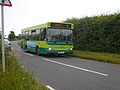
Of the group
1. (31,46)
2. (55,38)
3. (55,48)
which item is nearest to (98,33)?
(55,38)

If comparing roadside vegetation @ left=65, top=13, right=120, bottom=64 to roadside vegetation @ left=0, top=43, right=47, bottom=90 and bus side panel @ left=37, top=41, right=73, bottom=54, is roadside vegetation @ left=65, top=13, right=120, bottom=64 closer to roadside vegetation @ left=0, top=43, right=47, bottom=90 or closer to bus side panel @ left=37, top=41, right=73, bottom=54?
bus side panel @ left=37, top=41, right=73, bottom=54

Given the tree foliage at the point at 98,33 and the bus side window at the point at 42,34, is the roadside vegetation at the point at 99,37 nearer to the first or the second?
the tree foliage at the point at 98,33

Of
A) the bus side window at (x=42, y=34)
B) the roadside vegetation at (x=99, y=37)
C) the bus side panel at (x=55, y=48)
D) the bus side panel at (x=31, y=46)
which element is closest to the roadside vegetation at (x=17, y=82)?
the roadside vegetation at (x=99, y=37)

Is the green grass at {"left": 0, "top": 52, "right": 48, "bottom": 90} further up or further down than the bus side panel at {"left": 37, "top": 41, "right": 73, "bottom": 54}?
further down

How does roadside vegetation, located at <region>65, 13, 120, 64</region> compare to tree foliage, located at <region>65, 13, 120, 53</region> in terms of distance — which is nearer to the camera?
roadside vegetation, located at <region>65, 13, 120, 64</region>

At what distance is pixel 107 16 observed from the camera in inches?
717

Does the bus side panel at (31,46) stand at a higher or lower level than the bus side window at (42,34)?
lower

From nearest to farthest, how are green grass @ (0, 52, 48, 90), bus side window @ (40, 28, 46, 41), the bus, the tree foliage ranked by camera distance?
1. green grass @ (0, 52, 48, 90)
2. the bus
3. bus side window @ (40, 28, 46, 41)
4. the tree foliage

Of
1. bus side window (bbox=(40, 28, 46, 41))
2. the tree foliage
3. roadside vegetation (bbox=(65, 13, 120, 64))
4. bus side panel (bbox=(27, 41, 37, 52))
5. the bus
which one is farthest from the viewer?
bus side panel (bbox=(27, 41, 37, 52))

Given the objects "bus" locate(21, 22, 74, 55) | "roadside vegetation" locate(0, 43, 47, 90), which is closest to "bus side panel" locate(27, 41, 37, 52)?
"bus" locate(21, 22, 74, 55)

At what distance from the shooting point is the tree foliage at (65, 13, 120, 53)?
54.5ft

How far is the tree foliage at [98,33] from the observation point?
654 inches

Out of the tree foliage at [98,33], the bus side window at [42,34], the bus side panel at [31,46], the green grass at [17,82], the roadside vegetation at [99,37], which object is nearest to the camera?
the green grass at [17,82]

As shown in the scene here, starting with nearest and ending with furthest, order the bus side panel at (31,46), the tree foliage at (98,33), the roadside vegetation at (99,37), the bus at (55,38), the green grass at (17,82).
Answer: the green grass at (17,82)
the bus at (55,38)
the roadside vegetation at (99,37)
the tree foliage at (98,33)
the bus side panel at (31,46)
